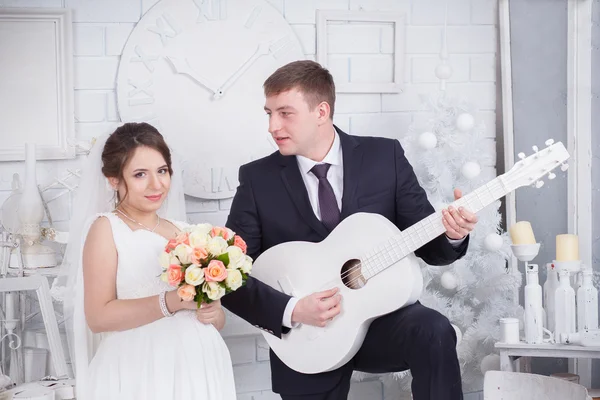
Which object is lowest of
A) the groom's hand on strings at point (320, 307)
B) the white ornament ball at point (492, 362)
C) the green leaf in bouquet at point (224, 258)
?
the white ornament ball at point (492, 362)

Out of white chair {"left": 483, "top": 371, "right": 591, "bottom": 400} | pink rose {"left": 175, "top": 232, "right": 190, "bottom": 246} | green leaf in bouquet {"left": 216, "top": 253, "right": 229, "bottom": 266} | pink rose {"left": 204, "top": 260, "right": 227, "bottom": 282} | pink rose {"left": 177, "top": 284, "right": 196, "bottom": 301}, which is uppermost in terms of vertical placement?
pink rose {"left": 175, "top": 232, "right": 190, "bottom": 246}

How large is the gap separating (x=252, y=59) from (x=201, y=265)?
5.08ft

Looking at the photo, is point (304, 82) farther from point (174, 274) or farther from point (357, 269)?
point (174, 274)

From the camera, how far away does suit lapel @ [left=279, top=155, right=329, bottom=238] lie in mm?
2990

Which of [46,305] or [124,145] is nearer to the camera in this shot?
[124,145]

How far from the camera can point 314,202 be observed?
3.08 metres

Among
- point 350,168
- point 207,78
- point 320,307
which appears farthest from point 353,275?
point 207,78

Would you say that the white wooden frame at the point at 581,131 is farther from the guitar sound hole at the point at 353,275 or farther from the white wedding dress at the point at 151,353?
the white wedding dress at the point at 151,353

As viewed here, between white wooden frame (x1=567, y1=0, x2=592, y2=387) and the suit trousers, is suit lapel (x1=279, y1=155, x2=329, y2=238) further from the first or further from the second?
white wooden frame (x1=567, y1=0, x2=592, y2=387)

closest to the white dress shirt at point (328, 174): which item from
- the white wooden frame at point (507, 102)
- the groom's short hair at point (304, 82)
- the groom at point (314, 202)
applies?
the groom at point (314, 202)

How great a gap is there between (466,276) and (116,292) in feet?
5.19

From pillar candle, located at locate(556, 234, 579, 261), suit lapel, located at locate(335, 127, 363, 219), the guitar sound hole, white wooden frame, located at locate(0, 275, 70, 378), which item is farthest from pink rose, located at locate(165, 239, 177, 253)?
pillar candle, located at locate(556, 234, 579, 261)

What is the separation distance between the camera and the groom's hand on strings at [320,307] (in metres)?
2.73

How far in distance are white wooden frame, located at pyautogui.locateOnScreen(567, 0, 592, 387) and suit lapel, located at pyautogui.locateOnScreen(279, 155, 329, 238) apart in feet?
4.87
